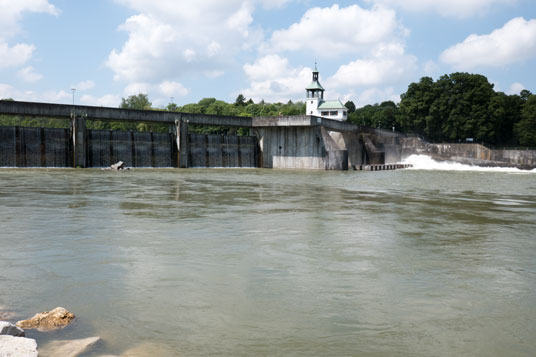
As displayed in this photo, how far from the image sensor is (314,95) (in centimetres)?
14300

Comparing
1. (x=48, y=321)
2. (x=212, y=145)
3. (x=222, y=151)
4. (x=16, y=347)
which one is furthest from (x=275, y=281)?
(x=222, y=151)

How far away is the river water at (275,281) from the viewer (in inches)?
202

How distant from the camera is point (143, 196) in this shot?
20047mm

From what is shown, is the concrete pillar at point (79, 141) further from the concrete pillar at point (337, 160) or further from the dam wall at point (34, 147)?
the concrete pillar at point (337, 160)

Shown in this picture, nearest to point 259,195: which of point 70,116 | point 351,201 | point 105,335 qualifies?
point 351,201

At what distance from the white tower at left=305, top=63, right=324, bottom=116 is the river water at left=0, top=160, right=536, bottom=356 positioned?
129 metres

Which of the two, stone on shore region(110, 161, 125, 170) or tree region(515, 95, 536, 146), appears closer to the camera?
stone on shore region(110, 161, 125, 170)

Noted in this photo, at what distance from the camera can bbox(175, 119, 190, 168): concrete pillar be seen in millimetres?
50969

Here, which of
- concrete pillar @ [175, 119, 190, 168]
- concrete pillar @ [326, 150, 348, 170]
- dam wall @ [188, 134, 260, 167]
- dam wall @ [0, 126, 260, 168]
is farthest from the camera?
concrete pillar @ [326, 150, 348, 170]

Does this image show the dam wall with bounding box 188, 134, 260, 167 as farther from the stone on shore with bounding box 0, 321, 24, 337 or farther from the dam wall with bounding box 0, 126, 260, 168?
the stone on shore with bounding box 0, 321, 24, 337

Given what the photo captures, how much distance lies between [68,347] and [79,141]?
4259cm

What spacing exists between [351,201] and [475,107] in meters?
69.6

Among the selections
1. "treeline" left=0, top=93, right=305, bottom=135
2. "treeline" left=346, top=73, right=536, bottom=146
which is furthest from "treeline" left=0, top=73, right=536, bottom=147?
"treeline" left=0, top=93, right=305, bottom=135

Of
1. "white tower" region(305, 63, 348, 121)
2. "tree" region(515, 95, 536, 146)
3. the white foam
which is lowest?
the white foam
